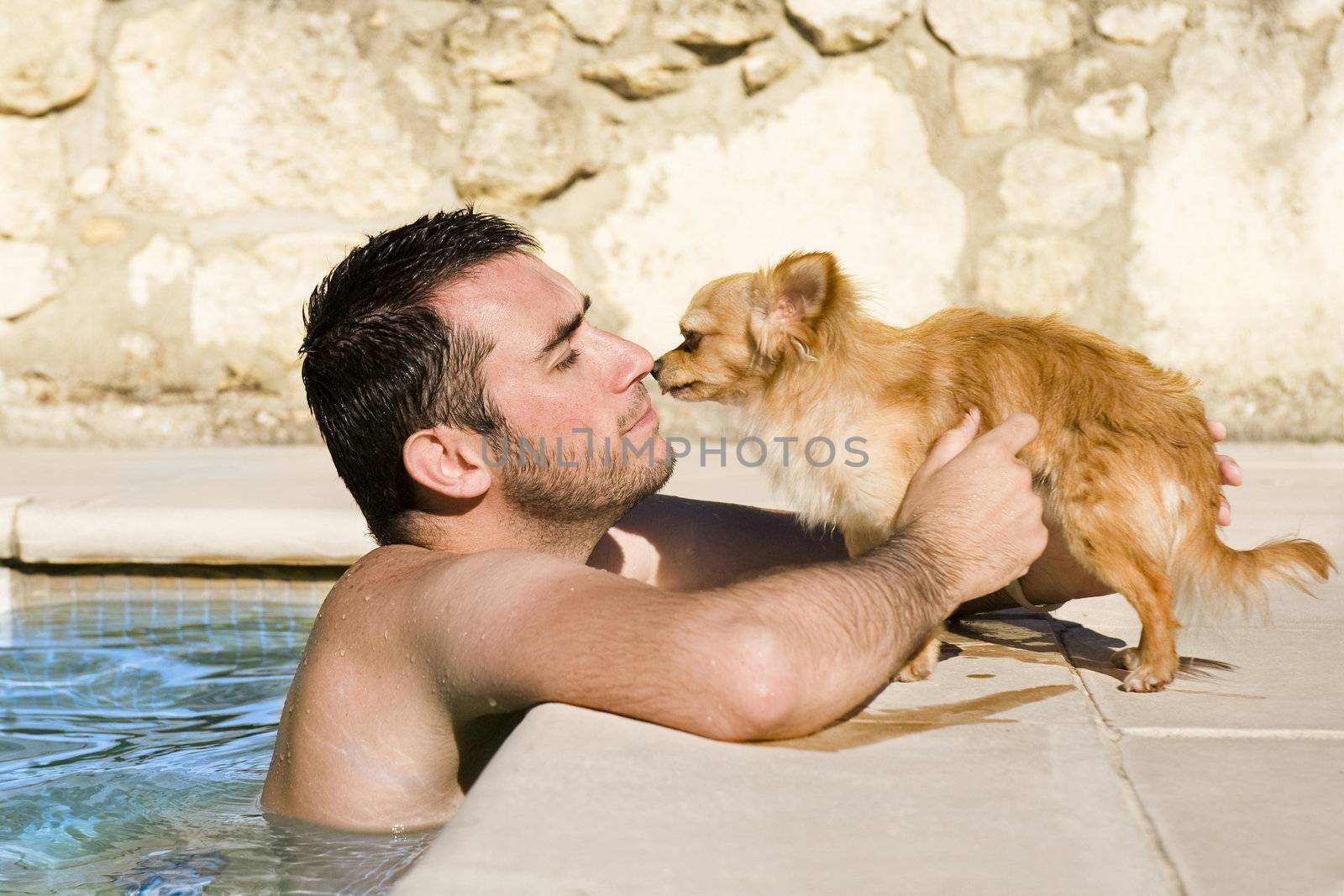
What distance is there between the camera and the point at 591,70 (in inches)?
217

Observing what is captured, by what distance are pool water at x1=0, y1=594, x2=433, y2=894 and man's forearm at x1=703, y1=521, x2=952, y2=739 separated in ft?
2.84

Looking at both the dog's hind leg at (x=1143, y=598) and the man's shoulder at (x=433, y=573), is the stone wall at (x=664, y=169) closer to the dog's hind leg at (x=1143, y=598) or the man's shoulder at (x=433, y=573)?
the dog's hind leg at (x=1143, y=598)

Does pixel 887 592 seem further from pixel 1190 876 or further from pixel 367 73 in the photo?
pixel 367 73

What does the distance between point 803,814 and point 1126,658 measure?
1089 millimetres

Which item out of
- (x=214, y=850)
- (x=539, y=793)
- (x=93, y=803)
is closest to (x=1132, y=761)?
(x=539, y=793)

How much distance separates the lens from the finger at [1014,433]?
242 cm

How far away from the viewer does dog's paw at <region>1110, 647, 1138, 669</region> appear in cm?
251

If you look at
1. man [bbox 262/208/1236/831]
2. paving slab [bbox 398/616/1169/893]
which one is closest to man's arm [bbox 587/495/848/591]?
man [bbox 262/208/1236/831]

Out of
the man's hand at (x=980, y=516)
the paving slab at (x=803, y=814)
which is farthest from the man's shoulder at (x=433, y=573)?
the man's hand at (x=980, y=516)

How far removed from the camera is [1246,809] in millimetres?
1784

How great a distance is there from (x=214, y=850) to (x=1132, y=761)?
172 cm

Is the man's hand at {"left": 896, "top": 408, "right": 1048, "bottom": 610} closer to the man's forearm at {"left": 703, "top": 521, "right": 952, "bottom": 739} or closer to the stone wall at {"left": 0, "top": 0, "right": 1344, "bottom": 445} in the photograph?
the man's forearm at {"left": 703, "top": 521, "right": 952, "bottom": 739}

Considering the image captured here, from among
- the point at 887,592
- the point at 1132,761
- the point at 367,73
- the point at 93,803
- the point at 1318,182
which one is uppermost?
the point at 367,73

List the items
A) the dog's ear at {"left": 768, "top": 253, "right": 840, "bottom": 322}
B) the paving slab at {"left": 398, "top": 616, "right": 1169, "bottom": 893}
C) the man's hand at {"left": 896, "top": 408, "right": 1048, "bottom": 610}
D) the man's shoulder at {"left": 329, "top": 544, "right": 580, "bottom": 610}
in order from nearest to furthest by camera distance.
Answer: the paving slab at {"left": 398, "top": 616, "right": 1169, "bottom": 893}, the man's shoulder at {"left": 329, "top": 544, "right": 580, "bottom": 610}, the man's hand at {"left": 896, "top": 408, "right": 1048, "bottom": 610}, the dog's ear at {"left": 768, "top": 253, "right": 840, "bottom": 322}
